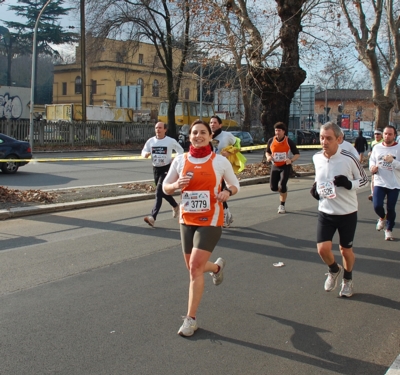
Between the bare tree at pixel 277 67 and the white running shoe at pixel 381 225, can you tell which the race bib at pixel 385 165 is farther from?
the bare tree at pixel 277 67

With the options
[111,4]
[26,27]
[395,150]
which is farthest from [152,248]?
[26,27]

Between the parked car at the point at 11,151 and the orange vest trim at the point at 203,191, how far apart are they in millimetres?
14466

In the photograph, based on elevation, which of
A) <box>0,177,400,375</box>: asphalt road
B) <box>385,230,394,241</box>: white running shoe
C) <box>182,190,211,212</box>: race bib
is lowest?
<box>0,177,400,375</box>: asphalt road

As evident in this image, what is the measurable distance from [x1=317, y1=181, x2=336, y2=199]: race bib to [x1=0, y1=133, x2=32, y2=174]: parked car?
14321mm

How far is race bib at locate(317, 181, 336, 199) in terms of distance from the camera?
17.3ft

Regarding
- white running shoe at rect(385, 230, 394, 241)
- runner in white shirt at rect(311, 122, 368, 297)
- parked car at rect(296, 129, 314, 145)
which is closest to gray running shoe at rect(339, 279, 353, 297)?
runner in white shirt at rect(311, 122, 368, 297)

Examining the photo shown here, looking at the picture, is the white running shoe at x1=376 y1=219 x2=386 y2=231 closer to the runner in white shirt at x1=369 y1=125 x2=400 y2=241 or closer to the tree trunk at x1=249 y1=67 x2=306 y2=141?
the runner in white shirt at x1=369 y1=125 x2=400 y2=241

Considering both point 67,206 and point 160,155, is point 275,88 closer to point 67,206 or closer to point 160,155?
point 67,206

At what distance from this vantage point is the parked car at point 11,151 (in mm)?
17656

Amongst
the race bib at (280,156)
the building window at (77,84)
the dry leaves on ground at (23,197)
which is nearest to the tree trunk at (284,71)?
the race bib at (280,156)

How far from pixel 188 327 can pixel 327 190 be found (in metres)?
2.05

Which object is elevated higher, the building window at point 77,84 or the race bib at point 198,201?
the building window at point 77,84

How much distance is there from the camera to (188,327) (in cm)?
433

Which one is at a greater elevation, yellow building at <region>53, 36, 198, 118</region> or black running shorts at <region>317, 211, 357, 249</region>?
yellow building at <region>53, 36, 198, 118</region>
